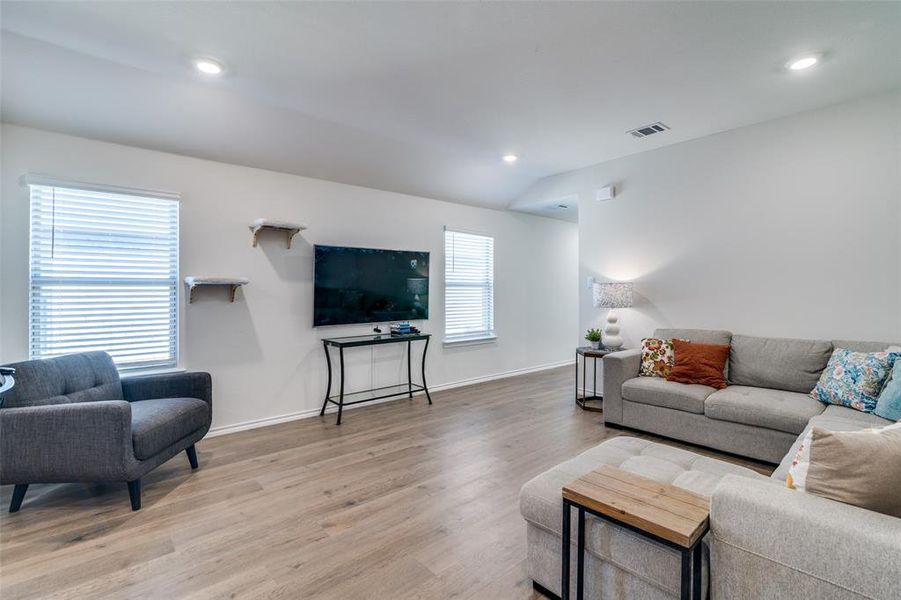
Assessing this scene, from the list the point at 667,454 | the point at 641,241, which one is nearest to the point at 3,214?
the point at 667,454

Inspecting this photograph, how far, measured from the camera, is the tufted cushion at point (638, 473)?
1.36m

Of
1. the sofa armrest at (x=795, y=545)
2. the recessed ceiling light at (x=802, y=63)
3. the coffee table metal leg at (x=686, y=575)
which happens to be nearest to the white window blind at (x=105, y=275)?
the coffee table metal leg at (x=686, y=575)

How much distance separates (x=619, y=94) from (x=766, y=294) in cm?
222

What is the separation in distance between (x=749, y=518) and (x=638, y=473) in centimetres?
62

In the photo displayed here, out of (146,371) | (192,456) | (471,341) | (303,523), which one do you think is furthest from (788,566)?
(471,341)

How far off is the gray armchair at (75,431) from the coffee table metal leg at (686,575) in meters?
2.72

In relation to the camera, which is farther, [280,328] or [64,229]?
[280,328]

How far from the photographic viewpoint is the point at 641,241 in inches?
174

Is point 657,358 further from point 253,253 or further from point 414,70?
point 253,253

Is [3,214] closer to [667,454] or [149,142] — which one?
[149,142]

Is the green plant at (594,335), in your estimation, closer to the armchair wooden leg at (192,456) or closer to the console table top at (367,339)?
the console table top at (367,339)

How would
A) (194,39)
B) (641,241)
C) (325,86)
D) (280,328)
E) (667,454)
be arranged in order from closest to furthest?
(667,454) → (194,39) → (325,86) → (280,328) → (641,241)

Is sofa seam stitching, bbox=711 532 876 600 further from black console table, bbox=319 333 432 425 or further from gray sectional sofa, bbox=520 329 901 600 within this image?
black console table, bbox=319 333 432 425

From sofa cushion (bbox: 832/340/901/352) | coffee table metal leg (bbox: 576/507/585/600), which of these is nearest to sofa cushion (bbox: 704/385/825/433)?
sofa cushion (bbox: 832/340/901/352)
